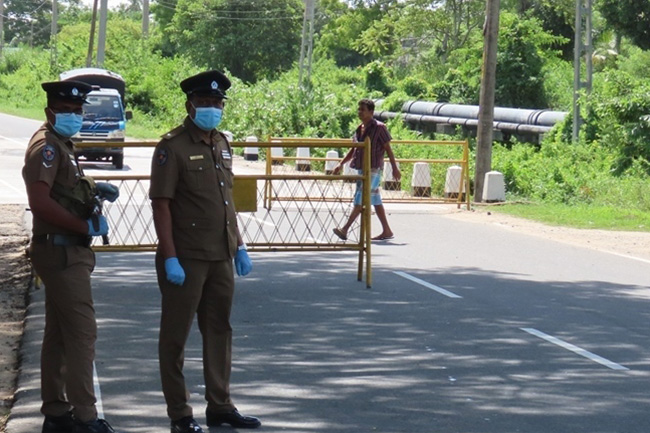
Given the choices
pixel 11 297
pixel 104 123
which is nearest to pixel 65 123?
pixel 11 297

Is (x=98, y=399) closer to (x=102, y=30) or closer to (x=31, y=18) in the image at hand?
(x=102, y=30)

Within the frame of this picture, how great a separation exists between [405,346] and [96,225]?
363cm

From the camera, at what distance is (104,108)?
107 ft

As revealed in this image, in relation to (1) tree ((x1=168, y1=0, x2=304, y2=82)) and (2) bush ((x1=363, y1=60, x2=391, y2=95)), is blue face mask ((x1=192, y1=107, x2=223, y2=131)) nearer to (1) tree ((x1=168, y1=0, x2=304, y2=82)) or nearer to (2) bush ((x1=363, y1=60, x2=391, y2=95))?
(2) bush ((x1=363, y1=60, x2=391, y2=95))

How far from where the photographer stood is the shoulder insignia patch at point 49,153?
6363 millimetres

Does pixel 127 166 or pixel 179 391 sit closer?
pixel 179 391

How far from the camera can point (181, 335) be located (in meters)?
6.59

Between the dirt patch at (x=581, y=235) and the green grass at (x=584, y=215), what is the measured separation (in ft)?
1.39

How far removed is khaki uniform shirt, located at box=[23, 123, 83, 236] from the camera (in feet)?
20.9

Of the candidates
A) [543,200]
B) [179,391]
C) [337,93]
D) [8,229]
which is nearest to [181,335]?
[179,391]

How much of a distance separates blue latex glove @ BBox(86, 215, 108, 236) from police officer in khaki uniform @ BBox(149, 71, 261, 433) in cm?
29

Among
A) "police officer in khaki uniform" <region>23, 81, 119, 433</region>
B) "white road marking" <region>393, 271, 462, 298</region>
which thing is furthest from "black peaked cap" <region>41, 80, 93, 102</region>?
"white road marking" <region>393, 271, 462, 298</region>

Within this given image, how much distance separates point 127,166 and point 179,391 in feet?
85.5

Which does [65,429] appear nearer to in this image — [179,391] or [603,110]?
[179,391]
